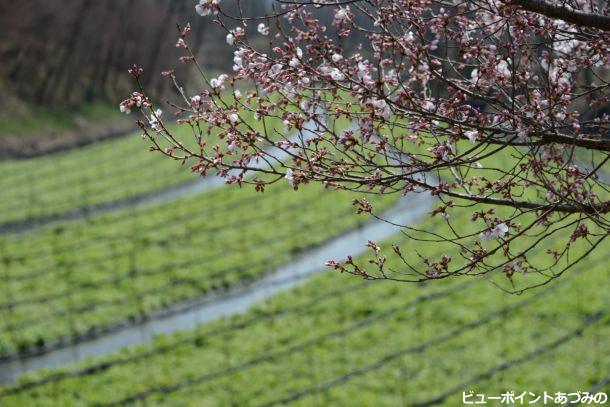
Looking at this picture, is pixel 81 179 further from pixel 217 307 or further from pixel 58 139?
pixel 217 307

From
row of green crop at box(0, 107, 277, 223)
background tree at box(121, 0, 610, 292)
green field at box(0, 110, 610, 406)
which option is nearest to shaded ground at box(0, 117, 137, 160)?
row of green crop at box(0, 107, 277, 223)

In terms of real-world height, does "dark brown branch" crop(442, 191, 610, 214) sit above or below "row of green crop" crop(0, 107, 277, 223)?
below

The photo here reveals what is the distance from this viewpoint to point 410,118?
16.7 ft

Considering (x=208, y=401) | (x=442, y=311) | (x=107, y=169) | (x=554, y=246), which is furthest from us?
(x=107, y=169)

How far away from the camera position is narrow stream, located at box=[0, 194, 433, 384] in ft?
49.6

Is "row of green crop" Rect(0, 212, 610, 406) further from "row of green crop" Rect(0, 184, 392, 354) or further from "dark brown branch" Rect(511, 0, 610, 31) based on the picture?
"dark brown branch" Rect(511, 0, 610, 31)

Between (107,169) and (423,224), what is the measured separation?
15843 mm

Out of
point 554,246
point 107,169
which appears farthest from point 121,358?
point 107,169

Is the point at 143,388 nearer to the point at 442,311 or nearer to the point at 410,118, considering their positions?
the point at 442,311

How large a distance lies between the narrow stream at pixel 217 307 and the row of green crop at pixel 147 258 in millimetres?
314

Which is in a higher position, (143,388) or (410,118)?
(410,118)

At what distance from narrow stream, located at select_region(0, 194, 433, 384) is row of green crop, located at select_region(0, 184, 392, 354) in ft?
1.03

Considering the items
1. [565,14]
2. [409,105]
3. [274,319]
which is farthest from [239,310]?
[565,14]

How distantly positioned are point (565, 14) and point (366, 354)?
1112 cm
